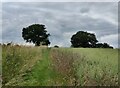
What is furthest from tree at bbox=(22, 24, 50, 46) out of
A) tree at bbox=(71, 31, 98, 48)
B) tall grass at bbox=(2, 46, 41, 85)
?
tall grass at bbox=(2, 46, 41, 85)

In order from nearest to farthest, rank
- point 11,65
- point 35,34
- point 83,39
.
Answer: point 11,65, point 83,39, point 35,34

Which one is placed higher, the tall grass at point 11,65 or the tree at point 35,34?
the tree at point 35,34

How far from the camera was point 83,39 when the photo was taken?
105 ft

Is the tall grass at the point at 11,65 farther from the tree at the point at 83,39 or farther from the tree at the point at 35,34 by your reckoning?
the tree at the point at 35,34

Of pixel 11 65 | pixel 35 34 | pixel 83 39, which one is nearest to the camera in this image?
pixel 11 65

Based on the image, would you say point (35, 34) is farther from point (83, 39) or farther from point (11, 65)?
point (11, 65)

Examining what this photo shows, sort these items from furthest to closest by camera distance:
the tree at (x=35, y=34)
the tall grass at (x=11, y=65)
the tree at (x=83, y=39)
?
the tree at (x=35, y=34), the tree at (x=83, y=39), the tall grass at (x=11, y=65)

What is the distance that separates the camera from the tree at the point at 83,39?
29400mm

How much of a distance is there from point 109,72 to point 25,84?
2727 mm

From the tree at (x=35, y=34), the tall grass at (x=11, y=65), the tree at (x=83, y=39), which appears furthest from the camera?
the tree at (x=35, y=34)

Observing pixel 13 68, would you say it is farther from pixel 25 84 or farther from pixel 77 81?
pixel 77 81

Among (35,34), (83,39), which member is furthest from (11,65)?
(35,34)

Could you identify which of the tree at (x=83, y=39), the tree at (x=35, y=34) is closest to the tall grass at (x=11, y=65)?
the tree at (x=83, y=39)

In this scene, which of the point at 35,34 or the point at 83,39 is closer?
the point at 83,39
